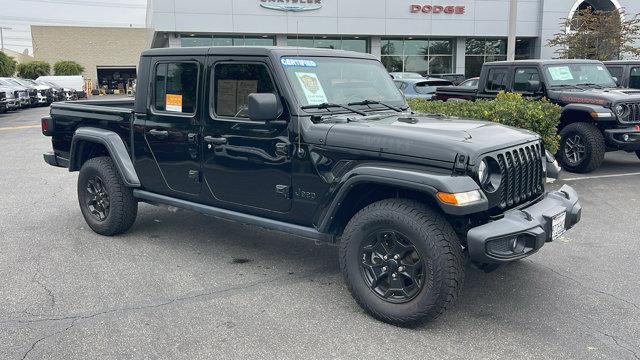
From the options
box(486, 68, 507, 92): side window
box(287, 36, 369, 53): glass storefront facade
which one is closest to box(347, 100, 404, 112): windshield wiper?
box(486, 68, 507, 92): side window

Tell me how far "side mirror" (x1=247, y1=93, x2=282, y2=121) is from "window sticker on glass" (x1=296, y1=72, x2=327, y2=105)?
326mm

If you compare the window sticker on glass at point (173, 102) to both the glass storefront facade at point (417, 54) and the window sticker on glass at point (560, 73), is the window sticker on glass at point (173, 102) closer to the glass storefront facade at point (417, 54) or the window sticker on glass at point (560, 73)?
the window sticker on glass at point (560, 73)

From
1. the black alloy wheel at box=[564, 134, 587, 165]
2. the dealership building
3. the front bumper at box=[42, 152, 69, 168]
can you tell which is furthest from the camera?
the dealership building

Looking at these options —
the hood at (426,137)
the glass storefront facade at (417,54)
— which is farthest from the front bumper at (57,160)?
the glass storefront facade at (417,54)

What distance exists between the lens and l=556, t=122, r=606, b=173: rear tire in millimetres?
8828

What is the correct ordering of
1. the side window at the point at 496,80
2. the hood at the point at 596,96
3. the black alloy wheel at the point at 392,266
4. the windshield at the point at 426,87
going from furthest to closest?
the windshield at the point at 426,87
the side window at the point at 496,80
the hood at the point at 596,96
the black alloy wheel at the point at 392,266

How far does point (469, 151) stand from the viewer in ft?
11.8

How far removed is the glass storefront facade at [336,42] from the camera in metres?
30.3

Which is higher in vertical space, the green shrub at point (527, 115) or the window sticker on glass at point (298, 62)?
the window sticker on glass at point (298, 62)

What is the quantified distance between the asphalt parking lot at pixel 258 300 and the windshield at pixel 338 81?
1.50 metres

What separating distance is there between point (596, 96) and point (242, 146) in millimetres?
6709

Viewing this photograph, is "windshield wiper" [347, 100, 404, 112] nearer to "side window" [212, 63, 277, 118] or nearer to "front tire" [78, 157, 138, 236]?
"side window" [212, 63, 277, 118]

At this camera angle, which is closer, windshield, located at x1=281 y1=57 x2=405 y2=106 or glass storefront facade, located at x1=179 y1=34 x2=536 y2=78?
windshield, located at x1=281 y1=57 x2=405 y2=106

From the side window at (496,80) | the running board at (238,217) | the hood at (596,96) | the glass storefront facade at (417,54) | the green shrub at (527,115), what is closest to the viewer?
the running board at (238,217)
